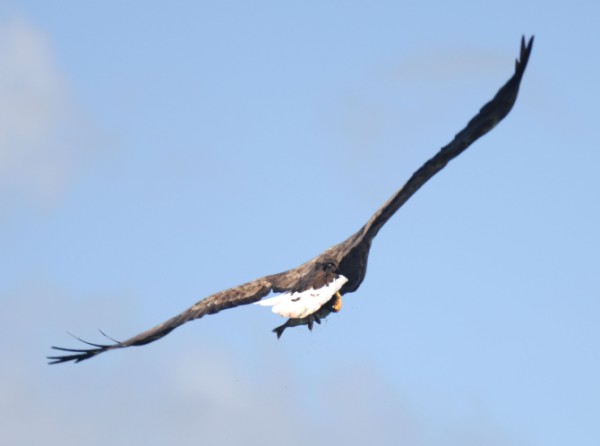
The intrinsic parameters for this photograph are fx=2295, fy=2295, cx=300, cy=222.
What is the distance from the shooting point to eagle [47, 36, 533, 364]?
24.6 meters

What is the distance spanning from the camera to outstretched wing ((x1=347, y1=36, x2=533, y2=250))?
24.1 meters

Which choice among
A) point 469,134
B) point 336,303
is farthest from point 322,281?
point 469,134

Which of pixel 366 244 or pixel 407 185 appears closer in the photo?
pixel 407 185

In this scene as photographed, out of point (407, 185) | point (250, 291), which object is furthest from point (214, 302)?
point (407, 185)

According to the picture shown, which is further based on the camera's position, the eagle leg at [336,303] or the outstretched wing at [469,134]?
the eagle leg at [336,303]

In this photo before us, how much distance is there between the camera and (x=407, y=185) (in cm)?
2491

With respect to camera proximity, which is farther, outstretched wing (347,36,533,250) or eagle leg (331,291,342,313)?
eagle leg (331,291,342,313)

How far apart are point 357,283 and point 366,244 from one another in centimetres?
49

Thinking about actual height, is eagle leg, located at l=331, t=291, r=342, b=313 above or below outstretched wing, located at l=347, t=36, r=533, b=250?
above

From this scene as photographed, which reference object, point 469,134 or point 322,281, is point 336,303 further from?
point 469,134

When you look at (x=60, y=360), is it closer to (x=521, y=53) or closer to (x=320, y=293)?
(x=320, y=293)

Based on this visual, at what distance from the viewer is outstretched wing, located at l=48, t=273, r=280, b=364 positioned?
26.6m

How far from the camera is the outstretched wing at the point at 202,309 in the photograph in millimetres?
26594

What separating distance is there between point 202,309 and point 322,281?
1.59 meters
